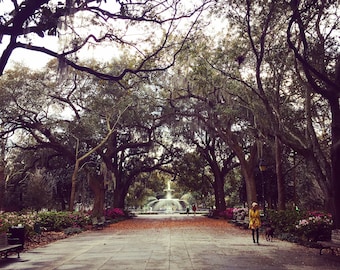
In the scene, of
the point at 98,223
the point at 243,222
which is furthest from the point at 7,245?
the point at 243,222

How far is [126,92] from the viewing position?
24391 mm

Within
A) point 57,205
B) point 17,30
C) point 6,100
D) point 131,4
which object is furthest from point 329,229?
point 57,205

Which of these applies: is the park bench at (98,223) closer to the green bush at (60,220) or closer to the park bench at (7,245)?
the green bush at (60,220)

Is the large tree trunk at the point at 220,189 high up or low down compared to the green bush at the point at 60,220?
up

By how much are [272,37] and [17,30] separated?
10.5 metres

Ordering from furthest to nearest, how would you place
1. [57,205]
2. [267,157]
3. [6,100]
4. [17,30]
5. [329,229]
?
[57,205] → [267,157] → [6,100] → [329,229] → [17,30]

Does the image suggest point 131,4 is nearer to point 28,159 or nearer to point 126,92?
point 126,92

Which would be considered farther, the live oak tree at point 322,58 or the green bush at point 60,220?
the green bush at point 60,220

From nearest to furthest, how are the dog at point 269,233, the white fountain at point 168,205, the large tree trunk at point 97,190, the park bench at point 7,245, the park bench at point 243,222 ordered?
the park bench at point 7,245 < the dog at point 269,233 < the park bench at point 243,222 < the large tree trunk at point 97,190 < the white fountain at point 168,205

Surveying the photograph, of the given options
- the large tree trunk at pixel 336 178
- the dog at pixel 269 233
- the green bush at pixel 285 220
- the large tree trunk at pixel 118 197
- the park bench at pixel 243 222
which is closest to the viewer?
the large tree trunk at pixel 336 178

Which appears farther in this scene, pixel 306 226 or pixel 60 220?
pixel 60 220

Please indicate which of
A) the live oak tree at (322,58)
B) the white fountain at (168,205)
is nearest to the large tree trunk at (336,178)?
the live oak tree at (322,58)

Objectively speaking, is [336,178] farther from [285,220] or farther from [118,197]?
[118,197]

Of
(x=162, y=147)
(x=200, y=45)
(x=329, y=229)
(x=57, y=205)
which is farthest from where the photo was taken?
(x=57, y=205)
